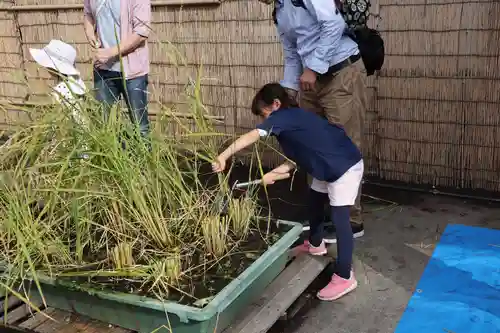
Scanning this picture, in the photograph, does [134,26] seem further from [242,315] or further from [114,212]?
[242,315]

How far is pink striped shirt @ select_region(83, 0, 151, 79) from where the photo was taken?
3.37m

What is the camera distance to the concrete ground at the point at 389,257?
2.42 metres

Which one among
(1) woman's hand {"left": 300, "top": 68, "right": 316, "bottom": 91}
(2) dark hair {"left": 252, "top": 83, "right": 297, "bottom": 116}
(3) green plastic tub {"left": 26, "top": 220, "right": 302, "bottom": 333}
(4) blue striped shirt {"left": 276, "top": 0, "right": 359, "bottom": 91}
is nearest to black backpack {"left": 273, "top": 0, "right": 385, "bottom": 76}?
(4) blue striped shirt {"left": 276, "top": 0, "right": 359, "bottom": 91}

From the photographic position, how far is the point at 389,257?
2934 millimetres

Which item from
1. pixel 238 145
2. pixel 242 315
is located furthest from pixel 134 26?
pixel 242 315

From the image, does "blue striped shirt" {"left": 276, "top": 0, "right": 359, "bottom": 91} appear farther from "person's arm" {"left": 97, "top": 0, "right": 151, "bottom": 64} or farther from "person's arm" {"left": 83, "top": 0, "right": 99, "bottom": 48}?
"person's arm" {"left": 83, "top": 0, "right": 99, "bottom": 48}

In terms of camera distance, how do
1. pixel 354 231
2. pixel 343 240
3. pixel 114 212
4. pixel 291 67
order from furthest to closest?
pixel 354 231 → pixel 291 67 → pixel 343 240 → pixel 114 212

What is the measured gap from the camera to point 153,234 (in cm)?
239

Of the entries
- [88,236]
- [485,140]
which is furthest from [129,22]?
[485,140]

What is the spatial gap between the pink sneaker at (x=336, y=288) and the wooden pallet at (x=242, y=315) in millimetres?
77

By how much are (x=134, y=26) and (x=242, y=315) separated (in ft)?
6.17

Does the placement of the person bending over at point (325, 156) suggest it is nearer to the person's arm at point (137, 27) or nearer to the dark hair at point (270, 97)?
the dark hair at point (270, 97)

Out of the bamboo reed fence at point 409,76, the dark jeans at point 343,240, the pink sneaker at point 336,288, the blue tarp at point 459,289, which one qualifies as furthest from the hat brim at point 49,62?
the blue tarp at point 459,289

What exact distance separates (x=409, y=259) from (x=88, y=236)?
5.04 feet
